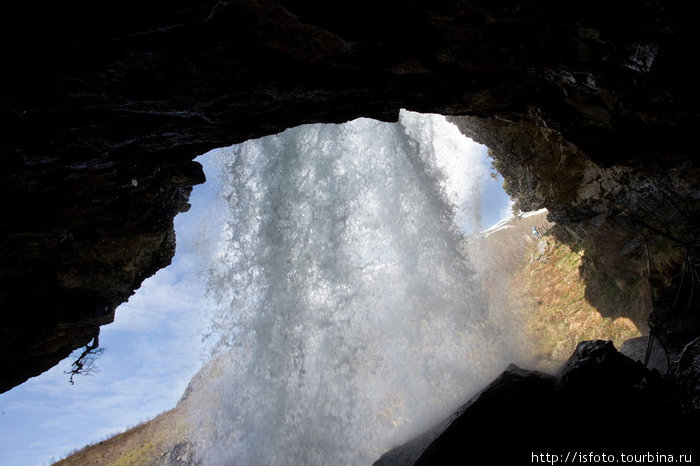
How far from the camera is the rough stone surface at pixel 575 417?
3447mm

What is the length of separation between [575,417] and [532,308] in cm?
1033

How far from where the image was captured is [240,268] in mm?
13695

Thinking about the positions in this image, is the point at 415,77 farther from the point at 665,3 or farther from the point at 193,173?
the point at 193,173

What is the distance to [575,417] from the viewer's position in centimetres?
398

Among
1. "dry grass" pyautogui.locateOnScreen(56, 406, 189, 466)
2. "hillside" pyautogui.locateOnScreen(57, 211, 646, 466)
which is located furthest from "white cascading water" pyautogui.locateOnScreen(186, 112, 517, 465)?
"dry grass" pyautogui.locateOnScreen(56, 406, 189, 466)

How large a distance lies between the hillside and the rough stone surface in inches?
231

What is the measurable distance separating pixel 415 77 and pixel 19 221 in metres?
6.81

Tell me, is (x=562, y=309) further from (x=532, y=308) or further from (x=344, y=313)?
(x=344, y=313)

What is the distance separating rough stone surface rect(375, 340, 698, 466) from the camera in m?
3.45

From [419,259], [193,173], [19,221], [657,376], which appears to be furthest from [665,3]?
[419,259]

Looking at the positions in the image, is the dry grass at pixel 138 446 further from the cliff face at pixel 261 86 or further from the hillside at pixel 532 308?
the cliff face at pixel 261 86

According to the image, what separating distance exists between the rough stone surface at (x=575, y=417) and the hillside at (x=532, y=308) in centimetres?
586

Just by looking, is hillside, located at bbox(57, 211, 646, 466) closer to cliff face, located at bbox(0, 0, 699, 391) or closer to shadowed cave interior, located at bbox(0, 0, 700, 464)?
shadowed cave interior, located at bbox(0, 0, 700, 464)

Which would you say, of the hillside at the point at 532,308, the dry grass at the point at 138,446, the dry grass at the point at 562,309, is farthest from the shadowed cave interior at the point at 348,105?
Answer: the dry grass at the point at 138,446
